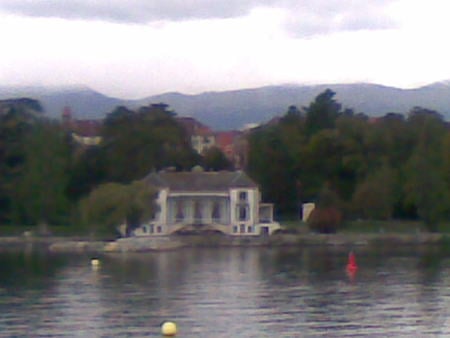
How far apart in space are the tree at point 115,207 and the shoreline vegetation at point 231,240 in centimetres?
121

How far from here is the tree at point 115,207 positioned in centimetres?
8050

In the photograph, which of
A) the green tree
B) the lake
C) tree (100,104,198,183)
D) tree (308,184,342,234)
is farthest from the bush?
the green tree

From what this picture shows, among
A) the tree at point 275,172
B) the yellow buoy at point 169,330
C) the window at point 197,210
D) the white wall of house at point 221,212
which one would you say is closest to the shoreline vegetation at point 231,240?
the white wall of house at point 221,212

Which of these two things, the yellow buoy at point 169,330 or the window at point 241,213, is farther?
the window at point 241,213

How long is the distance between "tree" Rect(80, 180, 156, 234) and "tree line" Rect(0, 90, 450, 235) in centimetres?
9

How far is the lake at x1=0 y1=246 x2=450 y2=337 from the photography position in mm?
34000

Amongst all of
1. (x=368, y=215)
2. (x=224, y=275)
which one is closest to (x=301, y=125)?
(x=368, y=215)

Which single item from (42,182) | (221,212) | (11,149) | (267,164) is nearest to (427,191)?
(221,212)

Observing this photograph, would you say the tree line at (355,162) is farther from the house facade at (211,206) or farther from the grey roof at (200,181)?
the grey roof at (200,181)

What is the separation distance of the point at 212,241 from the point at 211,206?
7.56 metres

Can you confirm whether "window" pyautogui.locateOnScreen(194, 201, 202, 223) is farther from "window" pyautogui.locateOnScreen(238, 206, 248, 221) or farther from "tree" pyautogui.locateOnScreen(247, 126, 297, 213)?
"tree" pyautogui.locateOnScreen(247, 126, 297, 213)

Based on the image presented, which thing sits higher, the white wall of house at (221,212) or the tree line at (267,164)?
the tree line at (267,164)

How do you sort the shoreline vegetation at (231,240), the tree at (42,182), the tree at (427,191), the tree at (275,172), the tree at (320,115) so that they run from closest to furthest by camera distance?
the shoreline vegetation at (231,240) < the tree at (427,191) < the tree at (42,182) < the tree at (275,172) < the tree at (320,115)

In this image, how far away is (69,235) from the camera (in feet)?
281
